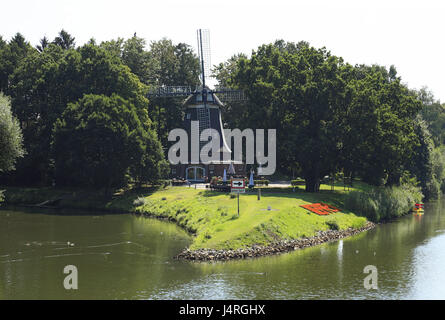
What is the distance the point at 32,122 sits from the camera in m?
85.1

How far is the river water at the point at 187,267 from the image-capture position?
3056 centimetres

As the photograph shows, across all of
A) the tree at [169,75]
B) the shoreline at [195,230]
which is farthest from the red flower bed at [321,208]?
the tree at [169,75]

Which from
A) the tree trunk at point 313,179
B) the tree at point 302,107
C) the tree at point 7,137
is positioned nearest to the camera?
the tree at point 7,137

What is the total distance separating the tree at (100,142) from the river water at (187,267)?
17660mm

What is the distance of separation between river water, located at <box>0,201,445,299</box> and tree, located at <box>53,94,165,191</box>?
1766 centimetres

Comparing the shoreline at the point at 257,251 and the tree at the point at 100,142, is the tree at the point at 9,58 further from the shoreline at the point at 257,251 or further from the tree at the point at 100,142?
the shoreline at the point at 257,251

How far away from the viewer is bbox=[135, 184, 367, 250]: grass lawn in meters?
43.0

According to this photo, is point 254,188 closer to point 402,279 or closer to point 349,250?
point 349,250

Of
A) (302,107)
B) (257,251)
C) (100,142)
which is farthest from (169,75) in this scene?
(257,251)

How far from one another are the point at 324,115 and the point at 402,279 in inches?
1442

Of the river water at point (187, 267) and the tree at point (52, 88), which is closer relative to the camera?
the river water at point (187, 267)

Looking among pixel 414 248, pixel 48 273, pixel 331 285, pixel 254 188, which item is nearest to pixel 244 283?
pixel 331 285
